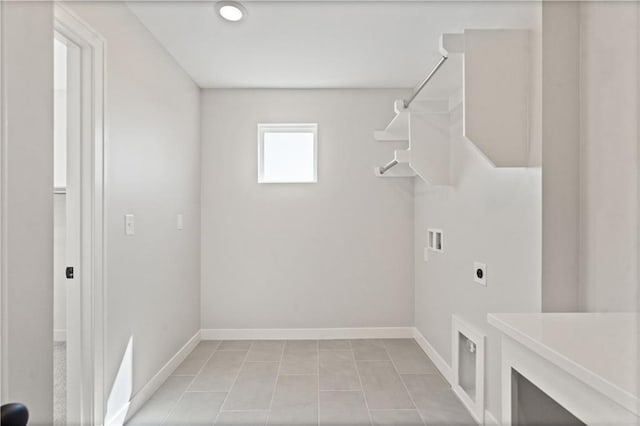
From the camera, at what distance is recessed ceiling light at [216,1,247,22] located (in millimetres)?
2047

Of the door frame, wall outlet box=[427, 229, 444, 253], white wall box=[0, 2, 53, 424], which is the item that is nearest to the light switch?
the door frame

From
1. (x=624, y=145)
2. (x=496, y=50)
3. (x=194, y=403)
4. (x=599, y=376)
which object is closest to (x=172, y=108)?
(x=194, y=403)

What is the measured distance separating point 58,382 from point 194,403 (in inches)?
40.6

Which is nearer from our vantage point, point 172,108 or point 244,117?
point 172,108

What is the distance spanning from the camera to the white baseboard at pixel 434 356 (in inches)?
102

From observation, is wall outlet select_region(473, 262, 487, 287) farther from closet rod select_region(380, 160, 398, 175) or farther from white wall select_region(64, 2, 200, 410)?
white wall select_region(64, 2, 200, 410)

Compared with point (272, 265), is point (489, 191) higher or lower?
higher

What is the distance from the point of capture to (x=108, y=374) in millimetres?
1867

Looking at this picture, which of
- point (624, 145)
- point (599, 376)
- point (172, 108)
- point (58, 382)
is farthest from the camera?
point (172, 108)

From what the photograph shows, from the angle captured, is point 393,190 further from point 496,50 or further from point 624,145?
→ point 624,145

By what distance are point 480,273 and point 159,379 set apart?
7.13 ft

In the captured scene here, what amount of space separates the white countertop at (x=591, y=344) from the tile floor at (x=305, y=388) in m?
1.36

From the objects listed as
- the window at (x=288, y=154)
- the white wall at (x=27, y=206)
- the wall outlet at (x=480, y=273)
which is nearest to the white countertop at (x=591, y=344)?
the wall outlet at (x=480, y=273)

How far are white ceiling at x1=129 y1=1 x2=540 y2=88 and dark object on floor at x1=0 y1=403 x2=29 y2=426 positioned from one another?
1884 mm
